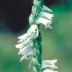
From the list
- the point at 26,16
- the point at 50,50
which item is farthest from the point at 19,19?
the point at 50,50

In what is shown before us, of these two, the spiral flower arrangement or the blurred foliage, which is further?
the blurred foliage

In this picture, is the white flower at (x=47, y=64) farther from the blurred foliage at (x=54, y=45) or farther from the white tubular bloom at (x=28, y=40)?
the blurred foliage at (x=54, y=45)

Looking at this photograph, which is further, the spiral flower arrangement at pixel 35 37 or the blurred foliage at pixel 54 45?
the blurred foliage at pixel 54 45

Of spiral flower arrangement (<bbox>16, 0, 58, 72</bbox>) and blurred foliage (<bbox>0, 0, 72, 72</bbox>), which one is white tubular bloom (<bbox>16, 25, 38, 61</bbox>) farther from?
blurred foliage (<bbox>0, 0, 72, 72</bbox>)

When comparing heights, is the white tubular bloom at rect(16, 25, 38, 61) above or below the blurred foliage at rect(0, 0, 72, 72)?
below

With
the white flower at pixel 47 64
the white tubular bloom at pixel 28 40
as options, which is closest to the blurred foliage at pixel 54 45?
the white flower at pixel 47 64

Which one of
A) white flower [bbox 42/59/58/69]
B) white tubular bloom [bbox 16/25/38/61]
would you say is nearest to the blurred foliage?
white flower [bbox 42/59/58/69]

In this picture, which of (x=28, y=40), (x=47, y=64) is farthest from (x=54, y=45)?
(x=28, y=40)

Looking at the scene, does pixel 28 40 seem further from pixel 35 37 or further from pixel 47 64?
pixel 47 64

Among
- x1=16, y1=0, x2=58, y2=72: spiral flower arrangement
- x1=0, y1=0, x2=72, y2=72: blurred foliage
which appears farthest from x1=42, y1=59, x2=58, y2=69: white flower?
x1=0, y1=0, x2=72, y2=72: blurred foliage
